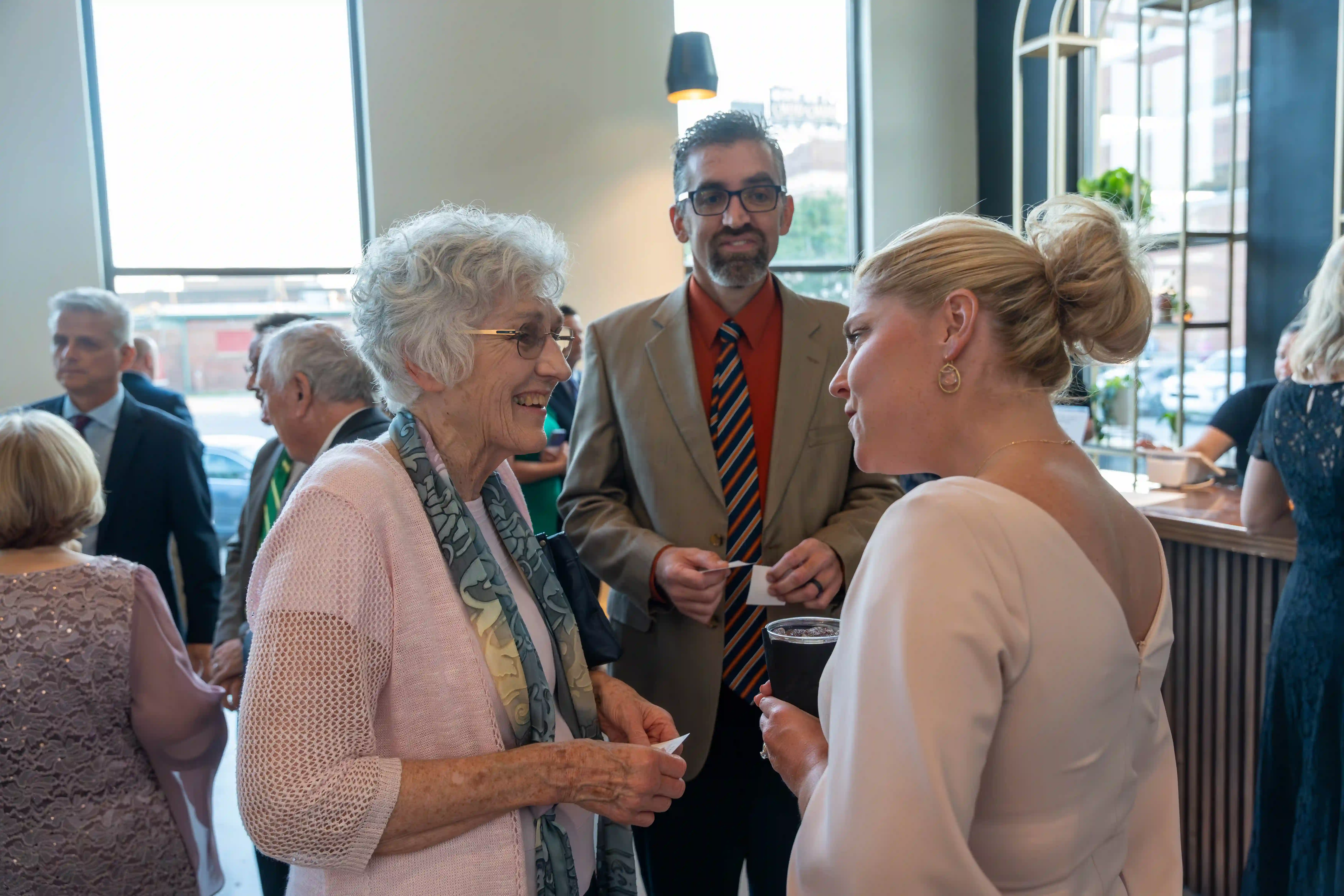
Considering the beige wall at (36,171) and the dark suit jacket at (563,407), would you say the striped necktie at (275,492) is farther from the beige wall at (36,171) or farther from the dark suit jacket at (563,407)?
the beige wall at (36,171)

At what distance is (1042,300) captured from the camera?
1.15m

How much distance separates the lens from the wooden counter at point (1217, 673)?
2746 mm

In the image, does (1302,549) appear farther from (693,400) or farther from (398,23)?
(398,23)

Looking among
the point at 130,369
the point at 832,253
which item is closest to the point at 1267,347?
the point at 832,253

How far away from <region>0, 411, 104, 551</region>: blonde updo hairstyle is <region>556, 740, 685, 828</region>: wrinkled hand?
4.12 ft

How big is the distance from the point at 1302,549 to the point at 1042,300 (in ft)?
5.62

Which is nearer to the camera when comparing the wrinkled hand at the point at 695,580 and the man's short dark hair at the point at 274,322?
the wrinkled hand at the point at 695,580

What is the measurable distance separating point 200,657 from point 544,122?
12.0 ft

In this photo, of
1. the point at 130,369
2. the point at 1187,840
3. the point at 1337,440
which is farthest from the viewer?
the point at 130,369

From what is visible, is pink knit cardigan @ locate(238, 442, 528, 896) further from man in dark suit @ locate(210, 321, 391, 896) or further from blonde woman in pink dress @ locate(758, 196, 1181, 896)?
man in dark suit @ locate(210, 321, 391, 896)

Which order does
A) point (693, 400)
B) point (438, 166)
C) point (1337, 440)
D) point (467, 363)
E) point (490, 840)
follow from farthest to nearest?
point (438, 166) → point (1337, 440) → point (693, 400) → point (467, 363) → point (490, 840)

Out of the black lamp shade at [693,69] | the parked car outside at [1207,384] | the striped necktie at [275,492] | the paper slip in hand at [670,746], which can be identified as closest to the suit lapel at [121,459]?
the striped necktie at [275,492]

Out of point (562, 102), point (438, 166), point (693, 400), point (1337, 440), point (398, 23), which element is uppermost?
point (398, 23)

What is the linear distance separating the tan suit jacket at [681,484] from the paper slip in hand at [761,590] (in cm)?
17
